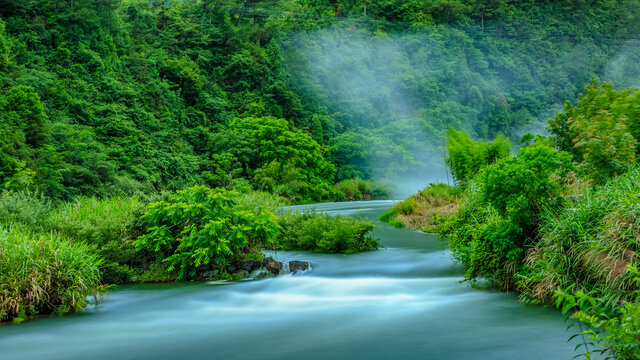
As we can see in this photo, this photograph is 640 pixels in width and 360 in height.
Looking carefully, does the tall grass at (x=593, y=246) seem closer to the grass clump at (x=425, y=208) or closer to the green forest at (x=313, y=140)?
the green forest at (x=313, y=140)

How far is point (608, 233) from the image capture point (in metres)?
7.26

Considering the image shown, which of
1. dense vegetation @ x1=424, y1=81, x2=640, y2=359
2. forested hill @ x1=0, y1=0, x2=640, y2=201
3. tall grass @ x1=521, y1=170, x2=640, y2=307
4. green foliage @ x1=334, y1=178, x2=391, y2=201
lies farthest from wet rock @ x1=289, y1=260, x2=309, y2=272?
green foliage @ x1=334, y1=178, x2=391, y2=201

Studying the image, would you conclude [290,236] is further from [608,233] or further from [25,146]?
[25,146]

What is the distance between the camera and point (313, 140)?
48344 millimetres

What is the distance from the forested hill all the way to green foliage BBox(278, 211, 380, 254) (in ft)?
32.1

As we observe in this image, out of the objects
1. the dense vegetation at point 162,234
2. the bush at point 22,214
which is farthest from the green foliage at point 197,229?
the bush at point 22,214

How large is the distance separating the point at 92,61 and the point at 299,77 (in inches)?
1184

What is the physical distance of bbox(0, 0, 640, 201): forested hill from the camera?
2966 cm

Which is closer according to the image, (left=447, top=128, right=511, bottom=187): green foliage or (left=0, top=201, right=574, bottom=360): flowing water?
(left=0, top=201, right=574, bottom=360): flowing water

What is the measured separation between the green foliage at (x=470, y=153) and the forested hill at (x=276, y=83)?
16.1 m

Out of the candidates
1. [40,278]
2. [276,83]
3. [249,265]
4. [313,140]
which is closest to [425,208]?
[249,265]

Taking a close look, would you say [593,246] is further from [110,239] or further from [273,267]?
[110,239]

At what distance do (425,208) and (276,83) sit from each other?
37.8 m

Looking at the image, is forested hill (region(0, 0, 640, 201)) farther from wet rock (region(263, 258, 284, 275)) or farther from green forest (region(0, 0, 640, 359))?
wet rock (region(263, 258, 284, 275))
